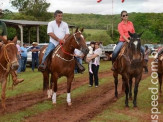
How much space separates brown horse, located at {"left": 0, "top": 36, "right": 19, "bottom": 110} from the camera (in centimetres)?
902

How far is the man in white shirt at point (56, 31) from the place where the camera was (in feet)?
35.5

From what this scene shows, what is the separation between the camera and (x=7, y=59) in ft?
30.8

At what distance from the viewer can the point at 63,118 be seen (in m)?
8.86

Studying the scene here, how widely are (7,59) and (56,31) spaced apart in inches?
90.3

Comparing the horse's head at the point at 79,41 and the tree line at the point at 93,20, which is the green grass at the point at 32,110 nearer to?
the horse's head at the point at 79,41

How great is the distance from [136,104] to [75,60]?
8.35 ft

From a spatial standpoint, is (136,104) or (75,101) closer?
(136,104)

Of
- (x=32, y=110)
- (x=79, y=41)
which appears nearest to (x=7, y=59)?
(x=32, y=110)

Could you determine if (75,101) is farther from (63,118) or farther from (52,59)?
(63,118)

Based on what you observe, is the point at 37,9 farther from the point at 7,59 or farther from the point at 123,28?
the point at 7,59

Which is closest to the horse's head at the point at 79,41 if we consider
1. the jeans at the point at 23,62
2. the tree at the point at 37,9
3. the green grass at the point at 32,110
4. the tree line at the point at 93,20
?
the green grass at the point at 32,110

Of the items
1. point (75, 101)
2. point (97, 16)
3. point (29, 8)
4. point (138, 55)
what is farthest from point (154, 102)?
point (97, 16)

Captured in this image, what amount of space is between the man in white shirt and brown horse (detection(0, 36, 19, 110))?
1702mm

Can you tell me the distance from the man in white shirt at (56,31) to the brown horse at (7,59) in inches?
67.0
